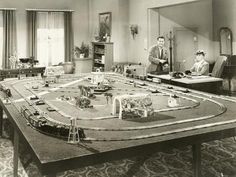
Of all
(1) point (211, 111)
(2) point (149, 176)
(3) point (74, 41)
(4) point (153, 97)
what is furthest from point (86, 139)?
(3) point (74, 41)

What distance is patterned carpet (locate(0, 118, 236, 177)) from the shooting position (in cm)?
400

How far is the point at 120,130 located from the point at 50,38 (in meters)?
9.22

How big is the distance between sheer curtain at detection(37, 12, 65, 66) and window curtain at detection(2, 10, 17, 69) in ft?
2.91

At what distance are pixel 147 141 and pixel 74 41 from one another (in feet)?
32.2

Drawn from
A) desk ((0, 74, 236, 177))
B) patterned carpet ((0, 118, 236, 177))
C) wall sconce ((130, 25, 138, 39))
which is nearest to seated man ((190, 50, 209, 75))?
desk ((0, 74, 236, 177))

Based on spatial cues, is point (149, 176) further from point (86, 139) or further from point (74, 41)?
point (74, 41)

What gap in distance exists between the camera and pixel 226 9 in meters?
10.4

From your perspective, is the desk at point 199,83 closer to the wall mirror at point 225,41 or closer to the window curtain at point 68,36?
the wall mirror at point 225,41

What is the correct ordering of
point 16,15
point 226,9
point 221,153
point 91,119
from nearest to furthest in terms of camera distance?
A: point 91,119
point 221,153
point 226,9
point 16,15

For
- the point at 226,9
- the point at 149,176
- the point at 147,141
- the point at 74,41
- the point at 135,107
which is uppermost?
the point at 226,9

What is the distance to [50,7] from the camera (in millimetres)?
11562

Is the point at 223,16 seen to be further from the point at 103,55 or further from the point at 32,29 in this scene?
the point at 32,29

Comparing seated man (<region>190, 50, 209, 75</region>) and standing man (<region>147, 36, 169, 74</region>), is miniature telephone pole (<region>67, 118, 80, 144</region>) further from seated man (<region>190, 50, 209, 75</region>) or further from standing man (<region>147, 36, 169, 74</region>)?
standing man (<region>147, 36, 169, 74</region>)

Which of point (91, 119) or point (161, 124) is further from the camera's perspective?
point (91, 119)
